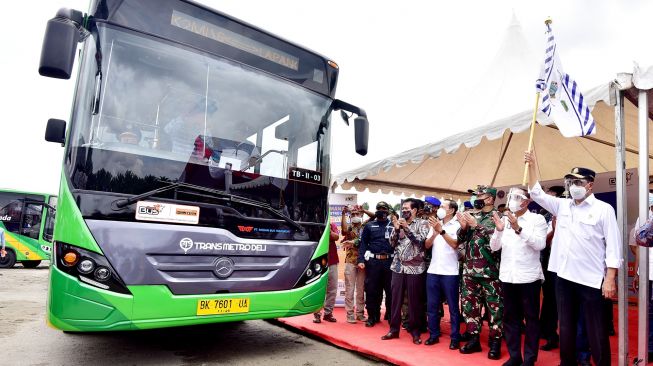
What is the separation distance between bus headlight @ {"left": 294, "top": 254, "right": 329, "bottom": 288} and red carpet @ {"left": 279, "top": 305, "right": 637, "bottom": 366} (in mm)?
1072

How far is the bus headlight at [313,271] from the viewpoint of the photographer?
4.68 m

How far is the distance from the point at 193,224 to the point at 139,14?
2019 mm

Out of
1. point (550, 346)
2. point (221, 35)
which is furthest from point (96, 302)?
point (550, 346)

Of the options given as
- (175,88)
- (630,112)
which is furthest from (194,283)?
(630,112)

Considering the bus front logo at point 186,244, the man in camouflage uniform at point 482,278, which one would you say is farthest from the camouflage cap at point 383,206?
the bus front logo at point 186,244

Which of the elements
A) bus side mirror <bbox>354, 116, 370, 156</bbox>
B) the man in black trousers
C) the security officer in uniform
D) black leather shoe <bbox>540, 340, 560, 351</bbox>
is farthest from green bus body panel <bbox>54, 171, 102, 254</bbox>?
black leather shoe <bbox>540, 340, 560, 351</bbox>

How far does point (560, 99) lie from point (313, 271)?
10.0 ft

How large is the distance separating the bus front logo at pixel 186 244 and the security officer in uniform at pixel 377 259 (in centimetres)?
318

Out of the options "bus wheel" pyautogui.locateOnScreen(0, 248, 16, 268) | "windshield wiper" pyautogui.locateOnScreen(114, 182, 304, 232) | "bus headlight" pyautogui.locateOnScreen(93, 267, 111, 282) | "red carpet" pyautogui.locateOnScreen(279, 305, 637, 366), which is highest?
"windshield wiper" pyautogui.locateOnScreen(114, 182, 304, 232)

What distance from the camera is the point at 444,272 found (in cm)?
515

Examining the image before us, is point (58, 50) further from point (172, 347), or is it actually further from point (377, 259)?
point (377, 259)

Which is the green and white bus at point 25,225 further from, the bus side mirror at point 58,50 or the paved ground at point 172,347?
the bus side mirror at point 58,50

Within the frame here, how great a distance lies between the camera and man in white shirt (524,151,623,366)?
3508mm

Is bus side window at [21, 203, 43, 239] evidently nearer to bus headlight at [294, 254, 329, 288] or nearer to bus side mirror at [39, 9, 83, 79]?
bus side mirror at [39, 9, 83, 79]
